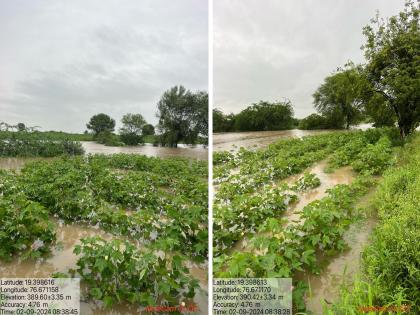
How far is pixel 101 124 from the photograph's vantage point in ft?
5.95

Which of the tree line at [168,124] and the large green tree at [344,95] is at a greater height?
the large green tree at [344,95]

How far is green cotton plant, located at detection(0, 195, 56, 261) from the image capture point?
1830 millimetres

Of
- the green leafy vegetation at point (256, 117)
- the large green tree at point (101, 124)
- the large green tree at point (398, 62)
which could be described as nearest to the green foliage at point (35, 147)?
the large green tree at point (101, 124)

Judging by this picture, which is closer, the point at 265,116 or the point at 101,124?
the point at 101,124

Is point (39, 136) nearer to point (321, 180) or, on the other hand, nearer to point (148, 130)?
point (148, 130)

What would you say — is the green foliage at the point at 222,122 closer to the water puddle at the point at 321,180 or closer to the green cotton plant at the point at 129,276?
the water puddle at the point at 321,180

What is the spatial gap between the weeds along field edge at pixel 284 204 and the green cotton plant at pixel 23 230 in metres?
0.78

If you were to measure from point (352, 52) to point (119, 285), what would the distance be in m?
1.98

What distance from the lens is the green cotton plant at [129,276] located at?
5.30 ft

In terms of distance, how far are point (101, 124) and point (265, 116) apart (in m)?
1.08

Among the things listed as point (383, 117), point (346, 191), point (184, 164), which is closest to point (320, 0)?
point (383, 117)

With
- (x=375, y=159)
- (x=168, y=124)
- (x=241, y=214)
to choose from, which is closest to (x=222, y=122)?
(x=241, y=214)
